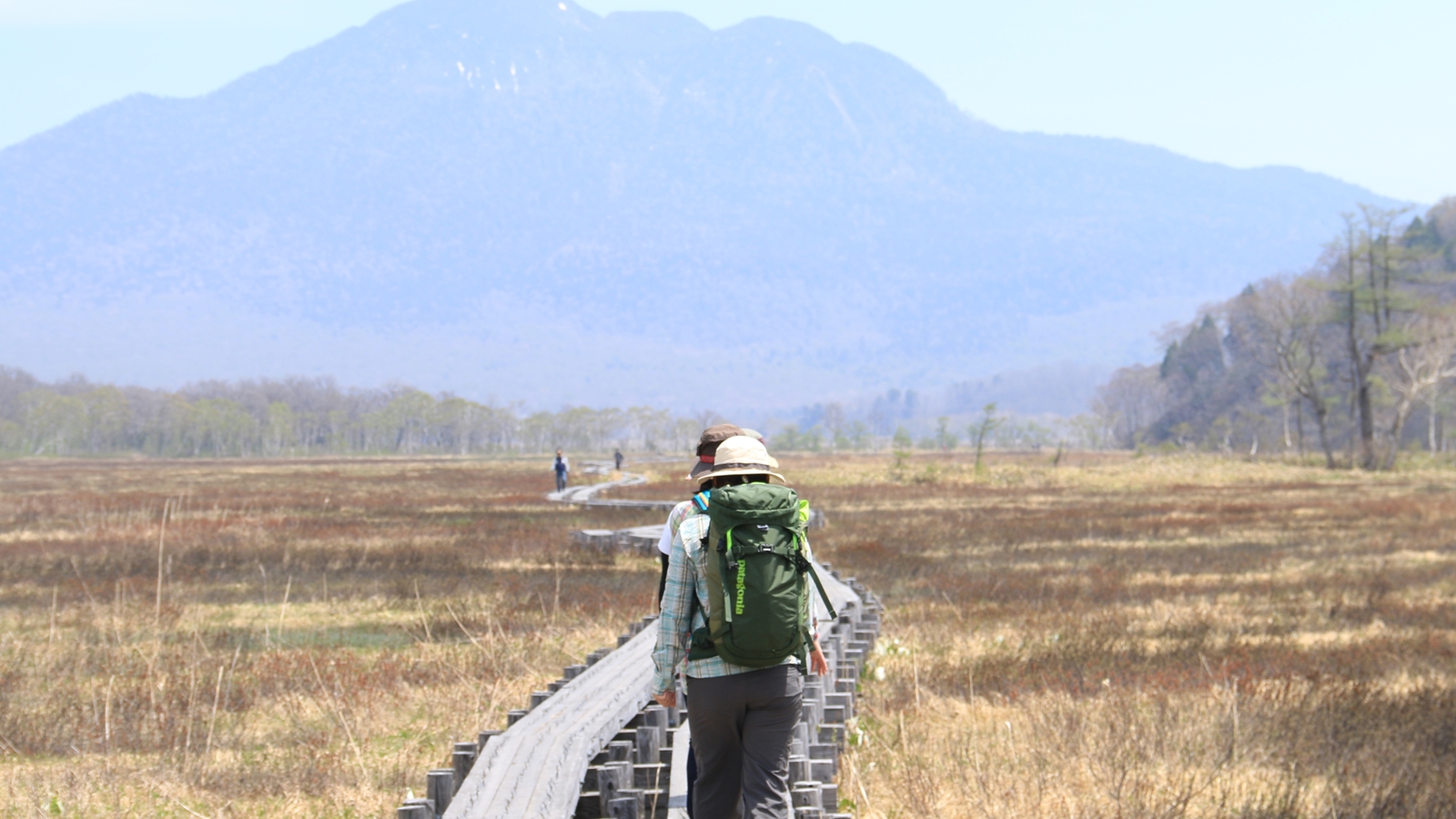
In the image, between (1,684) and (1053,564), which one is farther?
(1053,564)

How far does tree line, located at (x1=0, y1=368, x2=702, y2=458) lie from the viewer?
14650 centimetres

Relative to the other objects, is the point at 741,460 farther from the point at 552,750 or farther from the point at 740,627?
the point at 552,750

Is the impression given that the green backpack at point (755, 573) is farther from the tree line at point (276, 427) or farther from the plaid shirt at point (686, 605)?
the tree line at point (276, 427)

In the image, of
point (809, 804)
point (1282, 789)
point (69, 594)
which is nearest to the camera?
point (809, 804)

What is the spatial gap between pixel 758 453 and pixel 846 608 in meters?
8.86

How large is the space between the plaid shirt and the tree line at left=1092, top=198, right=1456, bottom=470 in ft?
212

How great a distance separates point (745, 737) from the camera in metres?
5.47

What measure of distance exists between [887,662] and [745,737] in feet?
24.4

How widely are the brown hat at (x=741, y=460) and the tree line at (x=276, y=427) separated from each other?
6094 inches

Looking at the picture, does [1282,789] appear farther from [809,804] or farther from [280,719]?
[280,719]

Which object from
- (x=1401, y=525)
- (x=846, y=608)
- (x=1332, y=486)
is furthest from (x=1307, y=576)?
(x=1332, y=486)

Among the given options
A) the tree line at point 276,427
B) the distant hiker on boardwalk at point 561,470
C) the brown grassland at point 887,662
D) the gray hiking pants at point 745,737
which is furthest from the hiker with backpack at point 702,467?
the tree line at point 276,427

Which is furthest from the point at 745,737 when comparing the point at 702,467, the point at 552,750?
the point at 552,750

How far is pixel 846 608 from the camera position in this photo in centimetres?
1391
